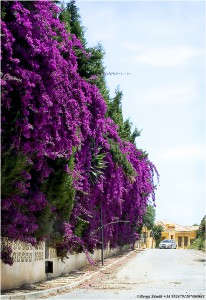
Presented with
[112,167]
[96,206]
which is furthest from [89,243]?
[112,167]

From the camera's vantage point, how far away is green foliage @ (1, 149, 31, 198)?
15.2 m

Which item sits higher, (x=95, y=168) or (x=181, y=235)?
(x=95, y=168)

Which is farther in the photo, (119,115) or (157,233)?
(157,233)

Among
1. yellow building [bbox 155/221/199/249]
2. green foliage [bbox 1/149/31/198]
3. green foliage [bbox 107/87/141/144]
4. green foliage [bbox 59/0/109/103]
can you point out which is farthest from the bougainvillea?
yellow building [bbox 155/221/199/249]

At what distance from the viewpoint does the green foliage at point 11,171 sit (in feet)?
50.0

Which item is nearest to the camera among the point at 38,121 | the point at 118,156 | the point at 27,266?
the point at 38,121

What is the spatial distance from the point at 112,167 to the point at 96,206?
2329 mm

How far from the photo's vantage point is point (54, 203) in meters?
20.0

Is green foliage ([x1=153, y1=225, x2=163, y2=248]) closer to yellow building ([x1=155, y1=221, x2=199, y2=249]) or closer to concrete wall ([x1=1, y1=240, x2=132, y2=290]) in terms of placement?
yellow building ([x1=155, y1=221, x2=199, y2=249])

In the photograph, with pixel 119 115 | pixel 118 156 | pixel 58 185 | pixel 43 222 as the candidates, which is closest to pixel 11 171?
pixel 43 222

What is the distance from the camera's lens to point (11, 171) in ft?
50.4

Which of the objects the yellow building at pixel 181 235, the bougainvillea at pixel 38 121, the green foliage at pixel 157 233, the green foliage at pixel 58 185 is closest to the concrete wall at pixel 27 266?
the bougainvillea at pixel 38 121

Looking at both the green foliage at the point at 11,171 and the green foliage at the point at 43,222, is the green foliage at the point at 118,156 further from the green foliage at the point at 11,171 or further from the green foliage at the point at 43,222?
the green foliage at the point at 11,171

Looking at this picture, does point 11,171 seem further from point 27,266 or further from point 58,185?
point 27,266
